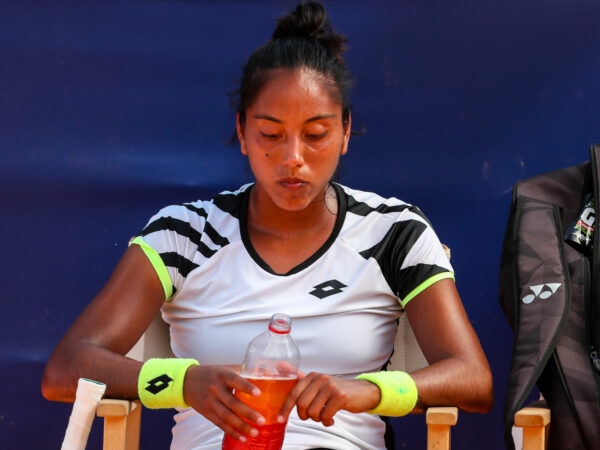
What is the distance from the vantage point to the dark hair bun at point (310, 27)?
251 cm

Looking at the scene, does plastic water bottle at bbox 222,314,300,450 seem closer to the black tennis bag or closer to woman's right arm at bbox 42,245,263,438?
woman's right arm at bbox 42,245,263,438

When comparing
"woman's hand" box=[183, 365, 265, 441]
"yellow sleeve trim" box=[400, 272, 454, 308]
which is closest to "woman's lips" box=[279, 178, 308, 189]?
"yellow sleeve trim" box=[400, 272, 454, 308]

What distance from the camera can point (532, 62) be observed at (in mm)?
2926

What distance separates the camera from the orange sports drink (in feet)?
6.19

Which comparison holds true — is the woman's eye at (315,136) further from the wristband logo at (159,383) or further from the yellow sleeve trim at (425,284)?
the wristband logo at (159,383)

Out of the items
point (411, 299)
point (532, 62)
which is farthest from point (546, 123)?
point (411, 299)

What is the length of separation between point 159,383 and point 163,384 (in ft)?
0.04

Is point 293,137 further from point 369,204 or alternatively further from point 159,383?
point 159,383

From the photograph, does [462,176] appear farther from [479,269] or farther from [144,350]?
[144,350]

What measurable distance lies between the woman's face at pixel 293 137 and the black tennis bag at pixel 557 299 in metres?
0.53

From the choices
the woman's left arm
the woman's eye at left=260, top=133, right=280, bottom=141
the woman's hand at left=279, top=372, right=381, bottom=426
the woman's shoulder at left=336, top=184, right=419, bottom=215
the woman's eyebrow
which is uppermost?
the woman's eyebrow

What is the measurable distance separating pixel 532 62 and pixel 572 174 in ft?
1.62

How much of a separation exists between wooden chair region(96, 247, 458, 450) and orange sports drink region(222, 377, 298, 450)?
279 mm

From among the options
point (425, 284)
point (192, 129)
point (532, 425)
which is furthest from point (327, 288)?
point (192, 129)
